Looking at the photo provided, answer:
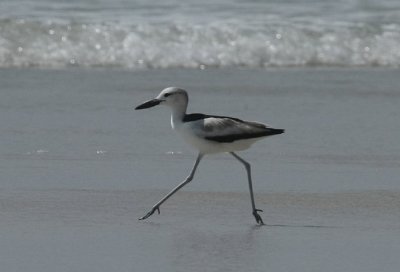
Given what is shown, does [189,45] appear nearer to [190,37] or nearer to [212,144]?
[190,37]

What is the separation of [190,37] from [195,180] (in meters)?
7.84

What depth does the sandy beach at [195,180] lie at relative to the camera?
6.31 m

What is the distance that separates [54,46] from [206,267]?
1007 cm

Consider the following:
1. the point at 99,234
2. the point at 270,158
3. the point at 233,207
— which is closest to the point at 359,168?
the point at 270,158

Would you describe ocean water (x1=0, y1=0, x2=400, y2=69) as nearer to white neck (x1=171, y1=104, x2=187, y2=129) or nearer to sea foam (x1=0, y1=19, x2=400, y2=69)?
sea foam (x1=0, y1=19, x2=400, y2=69)

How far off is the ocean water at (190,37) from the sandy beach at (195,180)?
1594 mm

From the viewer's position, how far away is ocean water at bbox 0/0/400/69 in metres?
→ 15.5

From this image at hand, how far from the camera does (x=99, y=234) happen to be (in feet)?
22.0

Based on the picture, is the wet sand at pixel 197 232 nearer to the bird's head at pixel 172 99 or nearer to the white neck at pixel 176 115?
the white neck at pixel 176 115

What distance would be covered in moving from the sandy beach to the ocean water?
1594 millimetres

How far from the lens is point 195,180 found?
855 centimetres

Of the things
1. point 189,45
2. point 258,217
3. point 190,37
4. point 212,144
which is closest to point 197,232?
point 258,217

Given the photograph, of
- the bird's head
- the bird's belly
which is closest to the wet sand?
the bird's belly

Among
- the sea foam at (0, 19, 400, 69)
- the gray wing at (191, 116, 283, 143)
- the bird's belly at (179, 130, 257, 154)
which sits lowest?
the sea foam at (0, 19, 400, 69)
